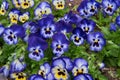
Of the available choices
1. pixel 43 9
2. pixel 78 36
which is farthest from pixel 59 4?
pixel 78 36

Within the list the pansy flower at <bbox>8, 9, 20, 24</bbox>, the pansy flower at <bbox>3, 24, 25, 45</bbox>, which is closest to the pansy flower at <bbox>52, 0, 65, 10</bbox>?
the pansy flower at <bbox>8, 9, 20, 24</bbox>

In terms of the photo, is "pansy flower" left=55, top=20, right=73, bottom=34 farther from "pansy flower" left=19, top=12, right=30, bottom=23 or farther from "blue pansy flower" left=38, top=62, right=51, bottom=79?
"pansy flower" left=19, top=12, right=30, bottom=23

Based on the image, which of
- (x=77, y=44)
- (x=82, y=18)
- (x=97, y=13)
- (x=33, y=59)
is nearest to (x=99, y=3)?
(x=97, y=13)

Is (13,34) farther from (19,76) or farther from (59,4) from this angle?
(59,4)

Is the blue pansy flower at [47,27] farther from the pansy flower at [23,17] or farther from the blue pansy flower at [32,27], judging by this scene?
the pansy flower at [23,17]

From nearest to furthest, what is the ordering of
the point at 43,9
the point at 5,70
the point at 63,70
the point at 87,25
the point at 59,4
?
the point at 63,70 < the point at 5,70 < the point at 87,25 < the point at 43,9 < the point at 59,4

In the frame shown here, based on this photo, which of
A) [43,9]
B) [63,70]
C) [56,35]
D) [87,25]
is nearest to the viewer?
[63,70]
